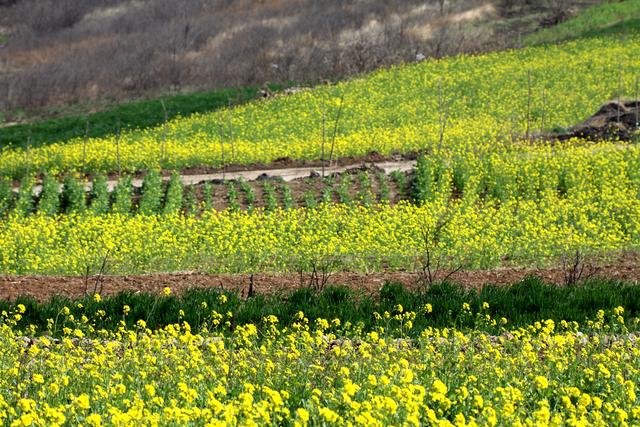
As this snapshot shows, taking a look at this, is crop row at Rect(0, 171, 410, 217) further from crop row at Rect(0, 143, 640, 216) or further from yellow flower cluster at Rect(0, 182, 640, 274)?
yellow flower cluster at Rect(0, 182, 640, 274)

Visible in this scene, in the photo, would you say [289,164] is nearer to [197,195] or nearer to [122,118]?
[197,195]

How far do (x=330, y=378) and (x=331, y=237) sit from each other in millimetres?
9433

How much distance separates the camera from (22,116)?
42.1 m

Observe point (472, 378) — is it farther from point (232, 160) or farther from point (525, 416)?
point (232, 160)

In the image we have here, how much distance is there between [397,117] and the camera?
3425 cm

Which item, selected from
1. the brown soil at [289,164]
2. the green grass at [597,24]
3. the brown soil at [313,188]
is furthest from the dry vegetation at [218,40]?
the brown soil at [313,188]

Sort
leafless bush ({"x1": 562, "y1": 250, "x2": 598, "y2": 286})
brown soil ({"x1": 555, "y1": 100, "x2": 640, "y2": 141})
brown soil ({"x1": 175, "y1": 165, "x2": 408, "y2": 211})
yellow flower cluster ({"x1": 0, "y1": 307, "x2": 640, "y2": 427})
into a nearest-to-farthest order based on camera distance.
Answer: yellow flower cluster ({"x1": 0, "y1": 307, "x2": 640, "y2": 427}) → leafless bush ({"x1": 562, "y1": 250, "x2": 598, "y2": 286}) → brown soil ({"x1": 175, "y1": 165, "x2": 408, "y2": 211}) → brown soil ({"x1": 555, "y1": 100, "x2": 640, "y2": 141})

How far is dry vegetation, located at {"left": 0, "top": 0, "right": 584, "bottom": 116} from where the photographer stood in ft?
148

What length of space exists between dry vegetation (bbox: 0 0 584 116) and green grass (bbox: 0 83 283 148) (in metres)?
3.64

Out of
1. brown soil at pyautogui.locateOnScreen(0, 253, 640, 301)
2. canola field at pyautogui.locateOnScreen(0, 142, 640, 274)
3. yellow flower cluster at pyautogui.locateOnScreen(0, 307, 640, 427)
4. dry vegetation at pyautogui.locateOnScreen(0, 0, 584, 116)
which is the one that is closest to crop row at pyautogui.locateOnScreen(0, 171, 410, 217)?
canola field at pyautogui.locateOnScreen(0, 142, 640, 274)

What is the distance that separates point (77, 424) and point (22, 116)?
123ft

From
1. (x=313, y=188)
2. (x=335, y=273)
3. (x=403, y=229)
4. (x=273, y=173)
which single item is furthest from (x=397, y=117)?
(x=335, y=273)

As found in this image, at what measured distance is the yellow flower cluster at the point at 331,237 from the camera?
1572cm

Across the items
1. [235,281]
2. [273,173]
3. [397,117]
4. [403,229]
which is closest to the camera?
[235,281]
